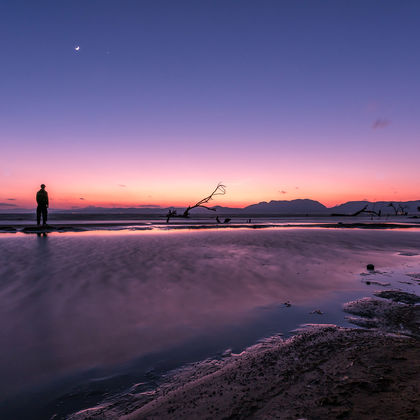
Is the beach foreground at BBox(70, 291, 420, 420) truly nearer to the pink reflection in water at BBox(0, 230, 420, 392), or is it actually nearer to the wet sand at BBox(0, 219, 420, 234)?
the pink reflection in water at BBox(0, 230, 420, 392)

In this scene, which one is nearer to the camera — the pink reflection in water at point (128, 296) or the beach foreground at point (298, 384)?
the beach foreground at point (298, 384)

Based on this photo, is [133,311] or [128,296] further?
[128,296]

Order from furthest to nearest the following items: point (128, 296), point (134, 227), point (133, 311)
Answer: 1. point (134, 227)
2. point (128, 296)
3. point (133, 311)

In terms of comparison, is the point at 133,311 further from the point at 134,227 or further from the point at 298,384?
the point at 134,227

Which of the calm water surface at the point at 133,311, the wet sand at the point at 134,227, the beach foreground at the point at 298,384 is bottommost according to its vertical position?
the calm water surface at the point at 133,311

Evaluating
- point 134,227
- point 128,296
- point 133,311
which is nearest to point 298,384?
point 133,311

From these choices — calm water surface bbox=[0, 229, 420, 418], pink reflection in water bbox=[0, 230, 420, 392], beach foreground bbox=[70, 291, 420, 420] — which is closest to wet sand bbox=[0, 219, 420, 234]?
pink reflection in water bbox=[0, 230, 420, 392]

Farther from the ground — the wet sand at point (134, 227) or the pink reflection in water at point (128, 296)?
the wet sand at point (134, 227)

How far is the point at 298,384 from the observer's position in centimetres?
247

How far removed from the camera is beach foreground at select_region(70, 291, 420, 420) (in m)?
2.08

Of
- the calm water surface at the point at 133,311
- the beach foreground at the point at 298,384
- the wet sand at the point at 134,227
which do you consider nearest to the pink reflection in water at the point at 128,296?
the calm water surface at the point at 133,311

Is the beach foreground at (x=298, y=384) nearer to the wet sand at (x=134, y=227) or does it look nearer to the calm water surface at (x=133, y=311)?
the calm water surface at (x=133, y=311)

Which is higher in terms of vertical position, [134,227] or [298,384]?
[134,227]

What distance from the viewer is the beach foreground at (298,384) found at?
2078mm
